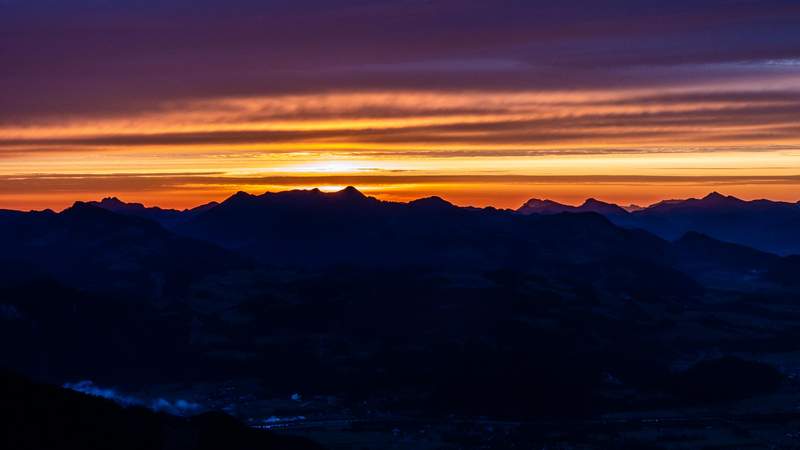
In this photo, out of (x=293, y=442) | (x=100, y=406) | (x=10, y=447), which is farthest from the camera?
(x=293, y=442)

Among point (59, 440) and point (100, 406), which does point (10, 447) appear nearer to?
point (59, 440)

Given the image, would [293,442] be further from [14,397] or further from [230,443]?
[14,397]

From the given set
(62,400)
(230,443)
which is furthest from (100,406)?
(230,443)

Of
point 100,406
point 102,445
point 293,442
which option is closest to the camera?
point 102,445

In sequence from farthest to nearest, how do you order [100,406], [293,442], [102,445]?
[293,442] → [100,406] → [102,445]

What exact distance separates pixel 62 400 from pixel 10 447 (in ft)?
58.3

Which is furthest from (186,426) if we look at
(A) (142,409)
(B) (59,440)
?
(B) (59,440)

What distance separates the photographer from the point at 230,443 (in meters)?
161

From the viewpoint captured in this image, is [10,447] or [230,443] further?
[230,443]

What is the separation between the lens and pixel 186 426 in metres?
166

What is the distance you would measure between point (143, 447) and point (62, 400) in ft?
45.4

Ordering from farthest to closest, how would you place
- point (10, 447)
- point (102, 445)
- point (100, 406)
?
point (100, 406), point (102, 445), point (10, 447)

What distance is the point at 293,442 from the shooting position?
173m

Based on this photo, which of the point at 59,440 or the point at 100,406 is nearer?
the point at 59,440
